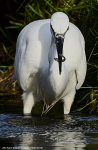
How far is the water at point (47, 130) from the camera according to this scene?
294 cm

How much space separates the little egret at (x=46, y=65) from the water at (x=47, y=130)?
29 cm

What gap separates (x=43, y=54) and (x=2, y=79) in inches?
106

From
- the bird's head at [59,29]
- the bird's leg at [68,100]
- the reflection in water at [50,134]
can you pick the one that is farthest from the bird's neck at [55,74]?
the bird's leg at [68,100]

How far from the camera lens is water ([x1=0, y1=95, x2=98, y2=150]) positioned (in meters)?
2.94

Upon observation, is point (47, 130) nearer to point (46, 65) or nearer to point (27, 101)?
point (46, 65)

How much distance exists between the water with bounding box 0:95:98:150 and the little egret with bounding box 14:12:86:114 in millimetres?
289

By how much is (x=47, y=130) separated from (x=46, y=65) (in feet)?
2.72

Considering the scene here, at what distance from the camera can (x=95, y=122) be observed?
12.8 ft

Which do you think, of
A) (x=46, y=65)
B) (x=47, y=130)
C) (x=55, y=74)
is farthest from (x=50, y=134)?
(x=46, y=65)

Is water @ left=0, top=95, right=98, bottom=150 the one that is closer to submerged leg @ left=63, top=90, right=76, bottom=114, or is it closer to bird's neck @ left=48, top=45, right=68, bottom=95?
submerged leg @ left=63, top=90, right=76, bottom=114

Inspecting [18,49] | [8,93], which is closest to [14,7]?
[8,93]

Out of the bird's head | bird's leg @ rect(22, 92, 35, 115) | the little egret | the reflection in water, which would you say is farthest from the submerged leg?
the bird's head

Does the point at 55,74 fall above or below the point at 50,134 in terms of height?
above

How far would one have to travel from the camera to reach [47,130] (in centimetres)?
358
